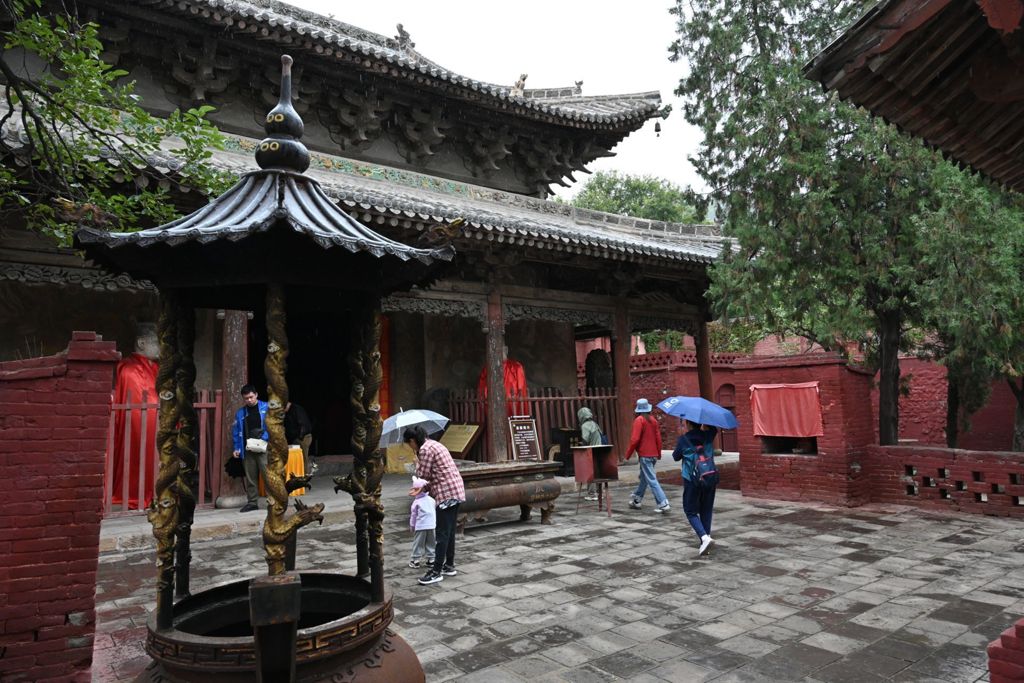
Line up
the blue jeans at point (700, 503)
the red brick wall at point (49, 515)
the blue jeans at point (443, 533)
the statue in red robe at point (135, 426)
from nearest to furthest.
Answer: the red brick wall at point (49, 515)
the blue jeans at point (443, 533)
the blue jeans at point (700, 503)
the statue in red robe at point (135, 426)

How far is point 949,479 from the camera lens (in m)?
8.06

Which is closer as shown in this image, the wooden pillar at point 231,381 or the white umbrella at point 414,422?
the white umbrella at point 414,422

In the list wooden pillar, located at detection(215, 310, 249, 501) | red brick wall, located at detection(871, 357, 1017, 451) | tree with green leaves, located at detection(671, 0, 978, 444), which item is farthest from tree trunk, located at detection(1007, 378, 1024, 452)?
wooden pillar, located at detection(215, 310, 249, 501)

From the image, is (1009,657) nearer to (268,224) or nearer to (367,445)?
(367,445)

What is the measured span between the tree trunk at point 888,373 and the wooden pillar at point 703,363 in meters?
4.19

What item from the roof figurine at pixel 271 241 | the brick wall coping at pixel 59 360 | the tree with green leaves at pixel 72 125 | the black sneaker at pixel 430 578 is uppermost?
the tree with green leaves at pixel 72 125

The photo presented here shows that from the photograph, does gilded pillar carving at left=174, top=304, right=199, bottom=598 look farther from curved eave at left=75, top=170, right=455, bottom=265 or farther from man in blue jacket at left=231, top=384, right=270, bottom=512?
man in blue jacket at left=231, top=384, right=270, bottom=512

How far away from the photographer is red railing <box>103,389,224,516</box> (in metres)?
7.38

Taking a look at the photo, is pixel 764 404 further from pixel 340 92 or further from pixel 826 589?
pixel 340 92

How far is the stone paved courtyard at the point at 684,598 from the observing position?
11.8 ft

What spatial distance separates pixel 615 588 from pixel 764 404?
17.3 feet

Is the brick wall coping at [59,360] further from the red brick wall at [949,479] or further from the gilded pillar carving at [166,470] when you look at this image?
the red brick wall at [949,479]

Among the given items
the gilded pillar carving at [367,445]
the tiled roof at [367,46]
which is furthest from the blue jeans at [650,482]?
the tiled roof at [367,46]

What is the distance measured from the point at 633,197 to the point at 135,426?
28.1 metres
